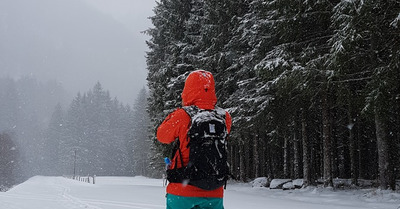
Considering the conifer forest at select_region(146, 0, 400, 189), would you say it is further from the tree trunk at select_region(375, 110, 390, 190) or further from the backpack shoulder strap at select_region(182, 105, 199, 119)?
the backpack shoulder strap at select_region(182, 105, 199, 119)

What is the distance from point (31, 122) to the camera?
96000 millimetres

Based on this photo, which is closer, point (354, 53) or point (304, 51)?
point (354, 53)

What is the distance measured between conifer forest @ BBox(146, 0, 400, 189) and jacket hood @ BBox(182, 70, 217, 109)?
315 inches

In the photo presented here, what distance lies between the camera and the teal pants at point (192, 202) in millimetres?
2861

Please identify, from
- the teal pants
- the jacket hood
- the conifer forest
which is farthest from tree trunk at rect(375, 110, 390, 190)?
the teal pants

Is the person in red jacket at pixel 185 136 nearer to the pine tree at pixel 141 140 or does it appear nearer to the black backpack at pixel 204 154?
the black backpack at pixel 204 154

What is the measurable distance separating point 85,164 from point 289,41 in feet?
224

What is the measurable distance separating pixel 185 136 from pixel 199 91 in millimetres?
466

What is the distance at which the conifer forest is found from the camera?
1033 cm

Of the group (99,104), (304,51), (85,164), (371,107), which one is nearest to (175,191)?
(371,107)

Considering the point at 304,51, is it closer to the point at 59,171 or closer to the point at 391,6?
the point at 391,6

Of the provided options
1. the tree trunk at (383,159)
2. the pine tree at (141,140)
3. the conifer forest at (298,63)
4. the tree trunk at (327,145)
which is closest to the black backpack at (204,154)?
the conifer forest at (298,63)

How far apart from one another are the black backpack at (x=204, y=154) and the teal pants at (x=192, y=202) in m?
0.12

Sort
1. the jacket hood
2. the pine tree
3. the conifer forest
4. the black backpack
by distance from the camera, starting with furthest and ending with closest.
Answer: the pine tree → the conifer forest → the jacket hood → the black backpack
